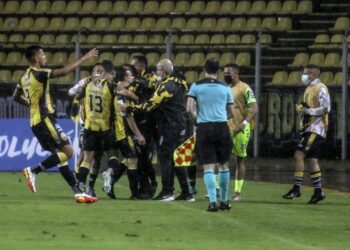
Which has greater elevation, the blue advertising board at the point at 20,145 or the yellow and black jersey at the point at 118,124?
the yellow and black jersey at the point at 118,124

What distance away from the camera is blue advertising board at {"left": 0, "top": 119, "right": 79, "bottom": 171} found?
28.4m

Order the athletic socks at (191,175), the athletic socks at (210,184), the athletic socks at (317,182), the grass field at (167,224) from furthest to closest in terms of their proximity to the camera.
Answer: the athletic socks at (191,175), the athletic socks at (317,182), the athletic socks at (210,184), the grass field at (167,224)

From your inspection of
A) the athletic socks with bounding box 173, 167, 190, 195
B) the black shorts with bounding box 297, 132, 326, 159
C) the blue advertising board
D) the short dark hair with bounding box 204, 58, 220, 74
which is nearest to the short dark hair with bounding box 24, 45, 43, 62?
the short dark hair with bounding box 204, 58, 220, 74

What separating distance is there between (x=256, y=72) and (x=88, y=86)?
41.1ft

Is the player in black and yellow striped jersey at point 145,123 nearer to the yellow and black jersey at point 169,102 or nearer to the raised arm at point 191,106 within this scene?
the yellow and black jersey at point 169,102

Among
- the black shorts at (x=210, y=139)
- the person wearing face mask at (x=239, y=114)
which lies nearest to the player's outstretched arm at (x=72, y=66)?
the black shorts at (x=210, y=139)

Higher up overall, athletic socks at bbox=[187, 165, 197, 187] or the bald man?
the bald man

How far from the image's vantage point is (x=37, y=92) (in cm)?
1836

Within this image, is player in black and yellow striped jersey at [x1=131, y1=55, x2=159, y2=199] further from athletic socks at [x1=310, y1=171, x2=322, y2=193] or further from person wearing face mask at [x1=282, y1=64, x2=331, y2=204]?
athletic socks at [x1=310, y1=171, x2=322, y2=193]

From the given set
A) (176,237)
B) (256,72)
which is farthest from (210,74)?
(256,72)

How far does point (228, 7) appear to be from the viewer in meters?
36.0

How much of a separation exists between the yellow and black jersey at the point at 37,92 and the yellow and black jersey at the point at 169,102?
1500 mm

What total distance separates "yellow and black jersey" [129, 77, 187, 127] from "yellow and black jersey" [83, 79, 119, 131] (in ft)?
1.49

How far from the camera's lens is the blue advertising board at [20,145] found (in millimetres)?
28406
